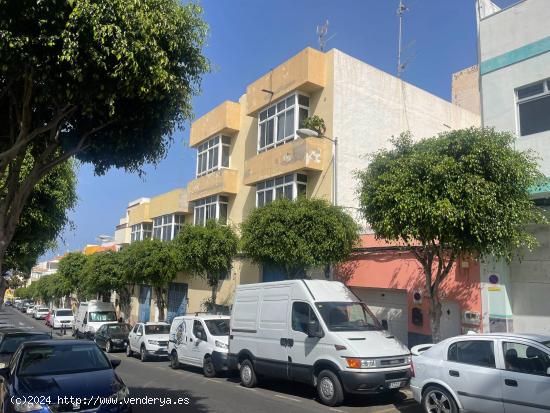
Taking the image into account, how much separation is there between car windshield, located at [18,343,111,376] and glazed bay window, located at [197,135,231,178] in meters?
18.2

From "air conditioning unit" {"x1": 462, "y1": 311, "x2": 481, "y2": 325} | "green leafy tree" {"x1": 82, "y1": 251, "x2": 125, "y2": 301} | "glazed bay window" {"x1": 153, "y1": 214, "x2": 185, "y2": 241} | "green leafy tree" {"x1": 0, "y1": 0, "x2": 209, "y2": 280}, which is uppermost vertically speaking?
"glazed bay window" {"x1": 153, "y1": 214, "x2": 185, "y2": 241}

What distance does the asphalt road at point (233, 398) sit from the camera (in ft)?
33.0

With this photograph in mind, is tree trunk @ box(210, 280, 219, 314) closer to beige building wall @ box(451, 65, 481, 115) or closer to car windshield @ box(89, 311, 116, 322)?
car windshield @ box(89, 311, 116, 322)

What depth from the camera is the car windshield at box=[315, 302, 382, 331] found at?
11.0 m

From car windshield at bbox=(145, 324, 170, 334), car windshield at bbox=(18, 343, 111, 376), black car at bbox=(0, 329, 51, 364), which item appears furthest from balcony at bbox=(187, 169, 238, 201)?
car windshield at bbox=(18, 343, 111, 376)

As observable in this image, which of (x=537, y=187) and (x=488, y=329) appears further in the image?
(x=488, y=329)

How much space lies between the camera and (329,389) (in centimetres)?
1043

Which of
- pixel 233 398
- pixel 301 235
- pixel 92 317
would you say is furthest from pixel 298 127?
pixel 92 317

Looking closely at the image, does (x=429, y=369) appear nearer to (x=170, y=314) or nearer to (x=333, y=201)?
(x=333, y=201)

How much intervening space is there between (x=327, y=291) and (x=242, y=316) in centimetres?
288

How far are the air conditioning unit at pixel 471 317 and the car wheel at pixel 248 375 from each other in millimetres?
6004

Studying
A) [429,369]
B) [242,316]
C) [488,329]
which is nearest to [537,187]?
[488,329]

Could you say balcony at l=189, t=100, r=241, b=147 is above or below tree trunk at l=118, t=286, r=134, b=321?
above

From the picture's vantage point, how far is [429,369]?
893cm
